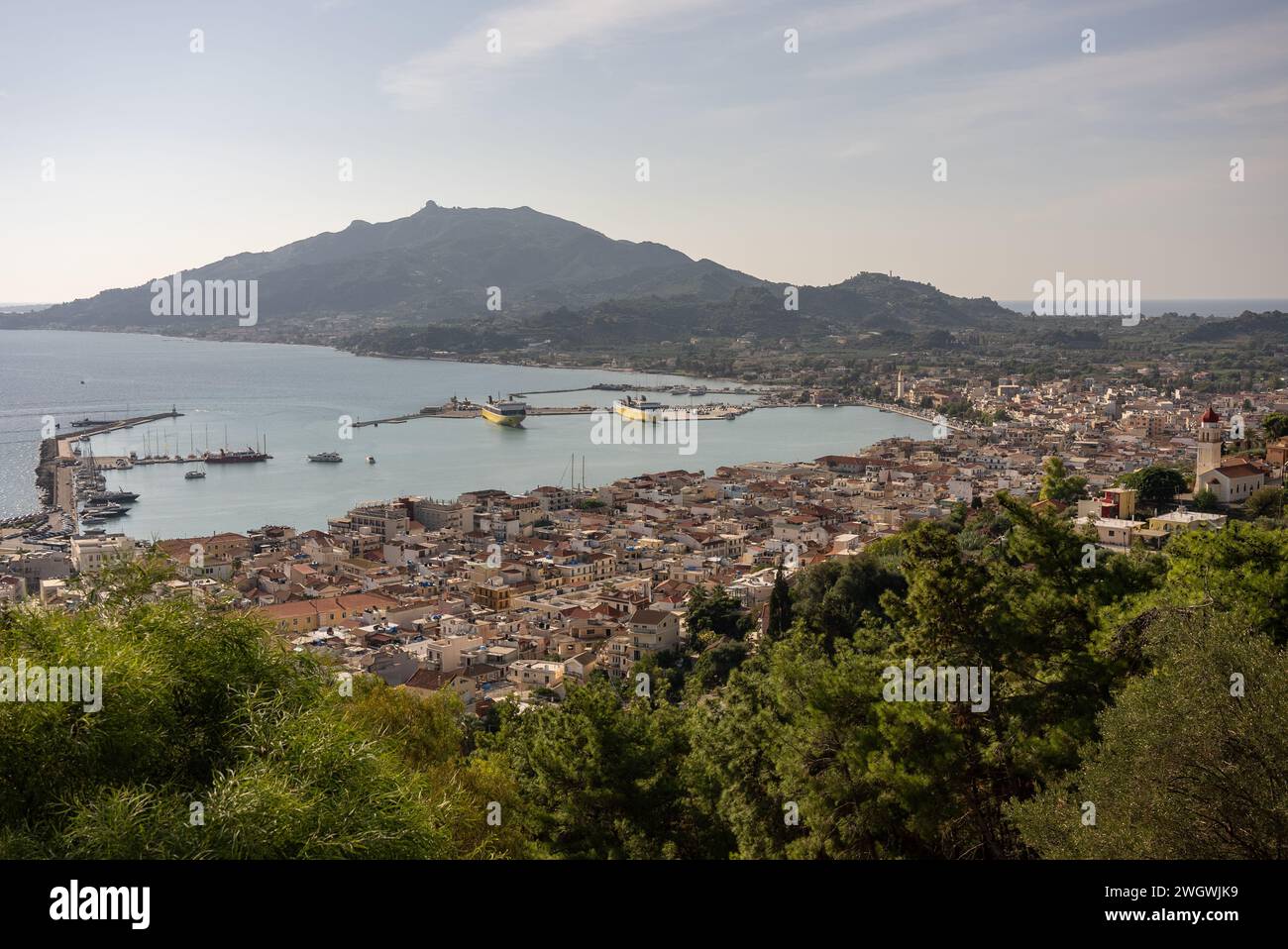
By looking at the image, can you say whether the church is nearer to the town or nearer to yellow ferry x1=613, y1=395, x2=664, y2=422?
the town

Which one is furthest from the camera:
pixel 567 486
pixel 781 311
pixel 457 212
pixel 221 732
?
pixel 457 212

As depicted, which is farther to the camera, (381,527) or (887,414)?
(887,414)

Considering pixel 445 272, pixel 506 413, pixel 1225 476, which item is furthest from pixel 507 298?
pixel 1225 476

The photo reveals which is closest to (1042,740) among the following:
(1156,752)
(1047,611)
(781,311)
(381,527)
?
(1047,611)

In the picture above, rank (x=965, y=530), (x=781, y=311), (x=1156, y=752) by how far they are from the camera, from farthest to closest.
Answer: (x=781, y=311) < (x=965, y=530) < (x=1156, y=752)

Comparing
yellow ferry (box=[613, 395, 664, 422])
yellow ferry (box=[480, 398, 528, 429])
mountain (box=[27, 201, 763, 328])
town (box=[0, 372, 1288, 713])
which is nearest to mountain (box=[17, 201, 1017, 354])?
mountain (box=[27, 201, 763, 328])
